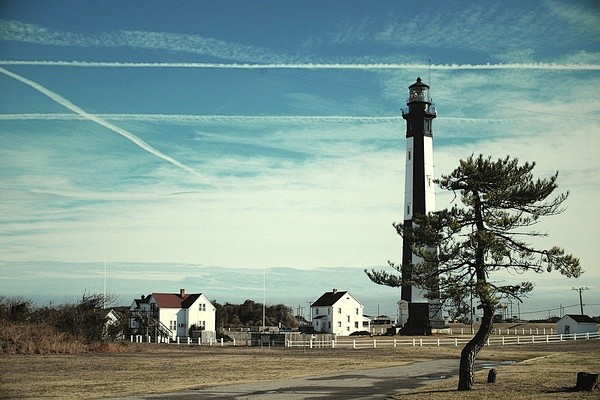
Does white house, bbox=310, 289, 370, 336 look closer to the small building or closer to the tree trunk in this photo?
the small building

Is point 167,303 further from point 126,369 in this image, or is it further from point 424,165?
point 126,369

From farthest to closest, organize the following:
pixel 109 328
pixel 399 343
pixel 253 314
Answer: pixel 253 314, pixel 399 343, pixel 109 328

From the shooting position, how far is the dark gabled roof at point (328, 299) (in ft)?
290

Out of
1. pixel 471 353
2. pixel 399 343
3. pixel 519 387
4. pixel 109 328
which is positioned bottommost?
pixel 399 343

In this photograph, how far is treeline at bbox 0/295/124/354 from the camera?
44.4 meters

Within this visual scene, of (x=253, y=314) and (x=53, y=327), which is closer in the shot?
(x=53, y=327)

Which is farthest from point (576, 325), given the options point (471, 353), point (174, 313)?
point (471, 353)

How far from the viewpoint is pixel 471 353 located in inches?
930

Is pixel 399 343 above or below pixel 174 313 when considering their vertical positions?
below

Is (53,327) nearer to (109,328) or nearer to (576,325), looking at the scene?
(109,328)

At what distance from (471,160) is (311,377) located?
11.8m

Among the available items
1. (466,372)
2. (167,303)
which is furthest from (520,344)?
(466,372)

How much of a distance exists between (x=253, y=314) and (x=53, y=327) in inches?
2515

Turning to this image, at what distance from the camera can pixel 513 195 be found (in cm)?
2355
